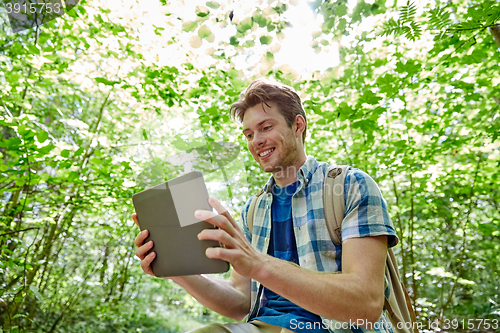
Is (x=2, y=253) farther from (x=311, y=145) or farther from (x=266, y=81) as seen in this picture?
(x=311, y=145)

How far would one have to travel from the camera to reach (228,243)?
93cm

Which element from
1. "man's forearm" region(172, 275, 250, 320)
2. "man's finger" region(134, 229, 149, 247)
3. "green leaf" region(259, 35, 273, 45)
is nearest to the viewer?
"man's finger" region(134, 229, 149, 247)

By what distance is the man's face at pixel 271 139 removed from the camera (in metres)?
1.76

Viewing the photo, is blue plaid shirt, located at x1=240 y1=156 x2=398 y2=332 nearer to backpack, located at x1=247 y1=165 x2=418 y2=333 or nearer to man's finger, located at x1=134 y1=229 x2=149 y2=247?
backpack, located at x1=247 y1=165 x2=418 y2=333

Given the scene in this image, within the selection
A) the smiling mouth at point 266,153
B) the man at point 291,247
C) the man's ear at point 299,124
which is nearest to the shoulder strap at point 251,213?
the man at point 291,247

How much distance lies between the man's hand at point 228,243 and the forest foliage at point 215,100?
143 millimetres

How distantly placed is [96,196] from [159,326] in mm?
6124

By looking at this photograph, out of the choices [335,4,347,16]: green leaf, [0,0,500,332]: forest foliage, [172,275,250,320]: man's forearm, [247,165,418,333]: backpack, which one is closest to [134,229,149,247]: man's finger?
[0,0,500,332]: forest foliage

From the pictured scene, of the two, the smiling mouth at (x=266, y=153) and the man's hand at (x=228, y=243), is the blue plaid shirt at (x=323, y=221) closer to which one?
the smiling mouth at (x=266, y=153)

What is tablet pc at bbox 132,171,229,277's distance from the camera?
946 millimetres

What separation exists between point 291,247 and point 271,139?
65 centimetres

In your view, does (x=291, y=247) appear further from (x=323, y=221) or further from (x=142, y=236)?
(x=142, y=236)

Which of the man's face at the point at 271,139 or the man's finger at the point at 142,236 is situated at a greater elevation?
the man's face at the point at 271,139

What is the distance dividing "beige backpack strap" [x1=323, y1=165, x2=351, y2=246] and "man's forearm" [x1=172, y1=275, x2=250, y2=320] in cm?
66
